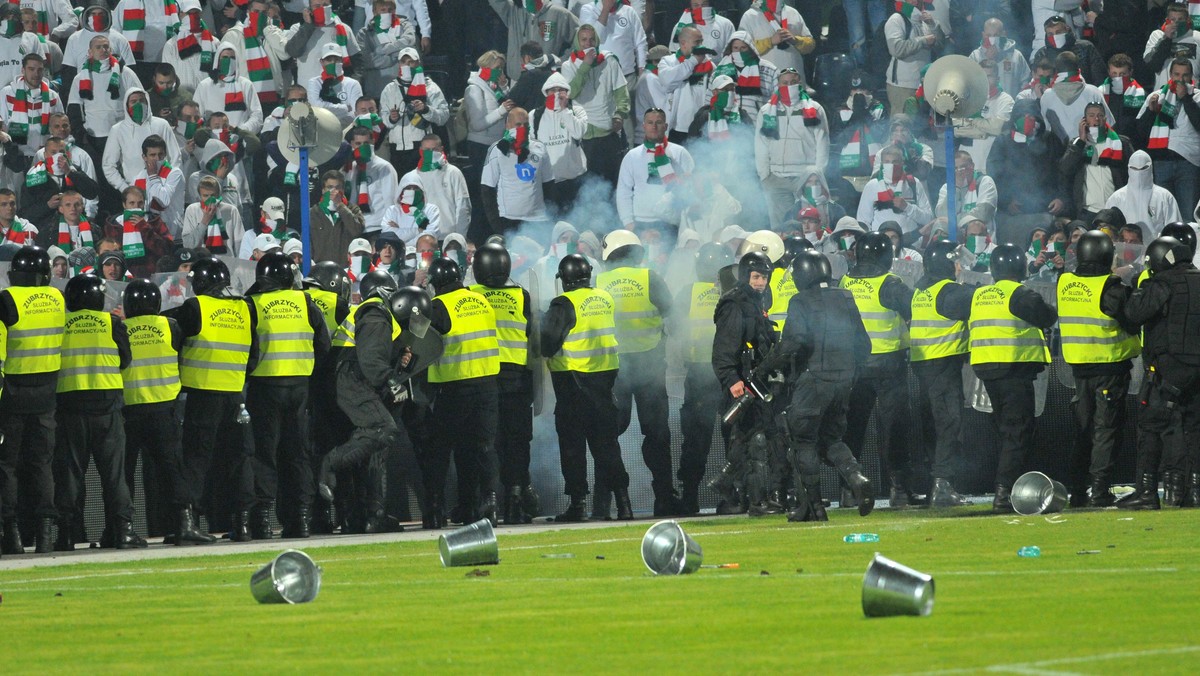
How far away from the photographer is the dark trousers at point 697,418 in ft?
57.2

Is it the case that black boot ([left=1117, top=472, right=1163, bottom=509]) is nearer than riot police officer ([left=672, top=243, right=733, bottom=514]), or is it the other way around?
black boot ([left=1117, top=472, right=1163, bottom=509])

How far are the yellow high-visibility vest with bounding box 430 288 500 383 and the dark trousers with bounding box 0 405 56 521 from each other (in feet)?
11.7

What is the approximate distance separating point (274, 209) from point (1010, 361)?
947cm

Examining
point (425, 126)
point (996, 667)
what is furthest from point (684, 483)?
point (996, 667)

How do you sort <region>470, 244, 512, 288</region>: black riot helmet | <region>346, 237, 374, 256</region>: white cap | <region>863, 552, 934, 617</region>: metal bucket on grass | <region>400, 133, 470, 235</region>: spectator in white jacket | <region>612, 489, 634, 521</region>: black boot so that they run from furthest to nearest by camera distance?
<region>400, 133, 470, 235</region>: spectator in white jacket → <region>346, 237, 374, 256</region>: white cap → <region>612, 489, 634, 521</region>: black boot → <region>470, 244, 512, 288</region>: black riot helmet → <region>863, 552, 934, 617</region>: metal bucket on grass

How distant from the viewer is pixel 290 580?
934 centimetres

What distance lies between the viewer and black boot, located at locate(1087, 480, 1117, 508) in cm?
1588

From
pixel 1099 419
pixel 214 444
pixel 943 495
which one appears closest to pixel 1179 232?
pixel 1099 419

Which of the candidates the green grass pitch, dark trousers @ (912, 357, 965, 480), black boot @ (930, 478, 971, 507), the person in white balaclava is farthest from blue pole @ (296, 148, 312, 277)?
the person in white balaclava

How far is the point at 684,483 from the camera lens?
57.6 ft

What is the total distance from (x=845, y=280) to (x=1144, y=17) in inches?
342

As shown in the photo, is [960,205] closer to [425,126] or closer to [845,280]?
[845,280]

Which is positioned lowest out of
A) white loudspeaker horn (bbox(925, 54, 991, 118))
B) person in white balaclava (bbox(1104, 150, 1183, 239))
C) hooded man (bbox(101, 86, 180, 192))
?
person in white balaclava (bbox(1104, 150, 1183, 239))

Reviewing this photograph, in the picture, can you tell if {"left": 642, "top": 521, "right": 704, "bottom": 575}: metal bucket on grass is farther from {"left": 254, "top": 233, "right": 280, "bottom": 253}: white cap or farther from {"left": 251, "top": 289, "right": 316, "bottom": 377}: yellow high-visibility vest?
{"left": 254, "top": 233, "right": 280, "bottom": 253}: white cap
